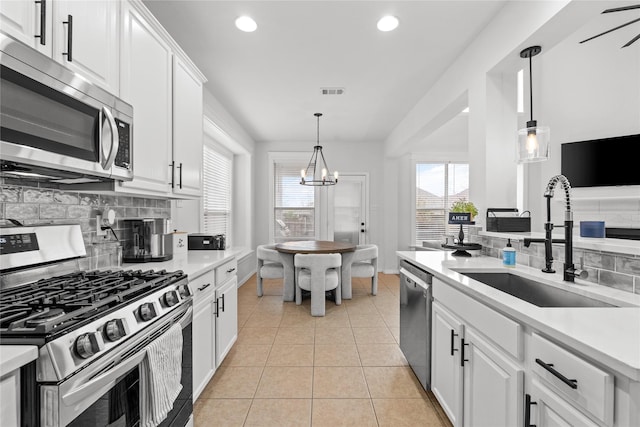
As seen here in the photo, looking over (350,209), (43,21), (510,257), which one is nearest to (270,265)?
(350,209)

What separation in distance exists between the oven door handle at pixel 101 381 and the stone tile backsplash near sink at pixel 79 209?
2.86ft

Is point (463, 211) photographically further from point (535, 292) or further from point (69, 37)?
point (69, 37)

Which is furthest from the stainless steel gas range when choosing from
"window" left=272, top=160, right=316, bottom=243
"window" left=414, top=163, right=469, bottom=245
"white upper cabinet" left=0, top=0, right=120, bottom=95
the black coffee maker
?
"window" left=414, top=163, right=469, bottom=245

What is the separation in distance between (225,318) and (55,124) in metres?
1.80

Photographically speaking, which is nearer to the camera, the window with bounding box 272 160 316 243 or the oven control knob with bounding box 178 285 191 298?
the oven control knob with bounding box 178 285 191 298

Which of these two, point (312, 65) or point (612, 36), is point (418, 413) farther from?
point (612, 36)

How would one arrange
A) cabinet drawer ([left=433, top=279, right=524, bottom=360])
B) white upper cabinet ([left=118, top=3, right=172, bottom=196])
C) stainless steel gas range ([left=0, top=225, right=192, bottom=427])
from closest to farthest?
stainless steel gas range ([left=0, top=225, right=192, bottom=427]) → cabinet drawer ([left=433, top=279, right=524, bottom=360]) → white upper cabinet ([left=118, top=3, right=172, bottom=196])

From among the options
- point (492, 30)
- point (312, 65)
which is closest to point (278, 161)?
point (312, 65)

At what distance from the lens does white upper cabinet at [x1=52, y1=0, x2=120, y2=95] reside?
4.38 feet

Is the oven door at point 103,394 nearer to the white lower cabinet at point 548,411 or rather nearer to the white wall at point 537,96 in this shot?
the white lower cabinet at point 548,411

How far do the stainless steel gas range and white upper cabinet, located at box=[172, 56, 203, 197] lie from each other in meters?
0.85

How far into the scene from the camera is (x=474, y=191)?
2852mm

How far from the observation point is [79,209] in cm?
184

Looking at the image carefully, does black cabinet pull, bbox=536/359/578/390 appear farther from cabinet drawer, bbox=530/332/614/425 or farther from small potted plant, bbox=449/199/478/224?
small potted plant, bbox=449/199/478/224
